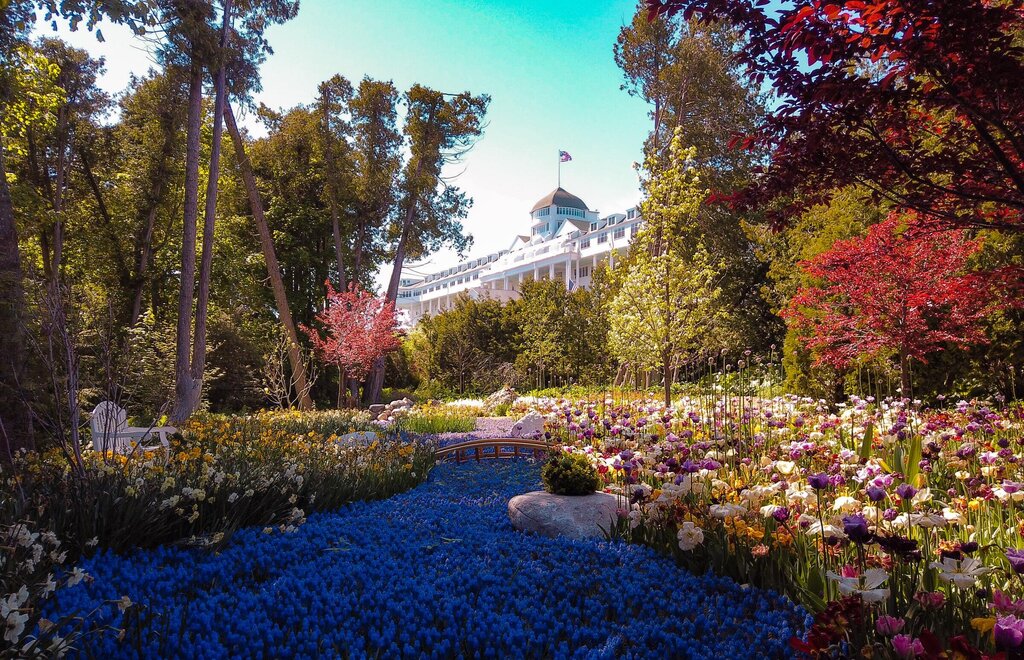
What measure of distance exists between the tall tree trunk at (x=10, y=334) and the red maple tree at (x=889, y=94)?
639 cm

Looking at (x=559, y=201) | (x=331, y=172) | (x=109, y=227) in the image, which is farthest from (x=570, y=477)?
(x=559, y=201)

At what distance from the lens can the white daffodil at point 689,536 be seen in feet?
10.4

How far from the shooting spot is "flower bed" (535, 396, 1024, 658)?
2.03m

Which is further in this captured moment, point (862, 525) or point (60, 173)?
point (60, 173)

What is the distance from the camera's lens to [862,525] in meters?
2.08

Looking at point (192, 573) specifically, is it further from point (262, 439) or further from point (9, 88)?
point (9, 88)

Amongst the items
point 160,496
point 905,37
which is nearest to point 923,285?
point 905,37

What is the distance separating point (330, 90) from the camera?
61.8 feet

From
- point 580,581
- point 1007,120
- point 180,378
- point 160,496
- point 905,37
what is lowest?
point 580,581

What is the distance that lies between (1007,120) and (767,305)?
1721cm

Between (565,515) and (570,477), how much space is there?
1.49ft

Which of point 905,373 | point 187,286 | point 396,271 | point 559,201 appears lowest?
point 905,373

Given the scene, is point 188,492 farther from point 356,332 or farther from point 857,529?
point 356,332

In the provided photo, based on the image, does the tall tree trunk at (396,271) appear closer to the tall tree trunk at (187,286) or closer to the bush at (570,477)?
the tall tree trunk at (187,286)
